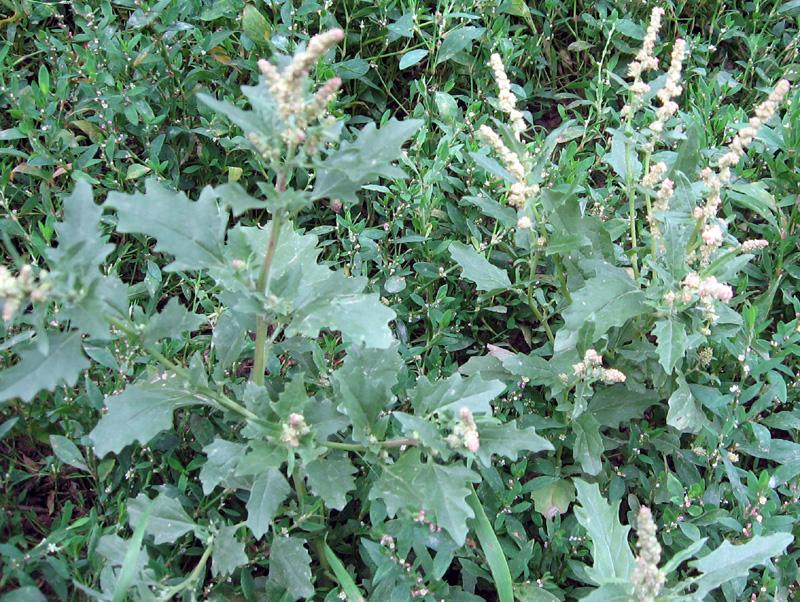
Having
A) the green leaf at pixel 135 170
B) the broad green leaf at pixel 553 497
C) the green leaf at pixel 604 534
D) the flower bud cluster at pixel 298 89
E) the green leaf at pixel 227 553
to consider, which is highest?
the flower bud cluster at pixel 298 89

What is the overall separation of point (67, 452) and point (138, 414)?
0.55 meters

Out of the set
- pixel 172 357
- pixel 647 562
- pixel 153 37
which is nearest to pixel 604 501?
pixel 647 562

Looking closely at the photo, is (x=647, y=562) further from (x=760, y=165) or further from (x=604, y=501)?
(x=760, y=165)

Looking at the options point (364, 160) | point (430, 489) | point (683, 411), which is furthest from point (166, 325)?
point (683, 411)

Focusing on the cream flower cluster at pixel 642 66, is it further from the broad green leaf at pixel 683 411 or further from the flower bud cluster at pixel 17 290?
the flower bud cluster at pixel 17 290

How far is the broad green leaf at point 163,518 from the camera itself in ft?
7.93

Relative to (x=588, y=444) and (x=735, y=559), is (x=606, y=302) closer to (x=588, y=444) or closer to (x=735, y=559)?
(x=588, y=444)

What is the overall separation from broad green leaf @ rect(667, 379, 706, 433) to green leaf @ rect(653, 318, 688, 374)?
29cm

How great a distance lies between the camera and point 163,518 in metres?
2.47

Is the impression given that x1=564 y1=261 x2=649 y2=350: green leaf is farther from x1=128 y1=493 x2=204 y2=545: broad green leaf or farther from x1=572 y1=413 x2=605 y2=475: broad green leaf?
x1=128 y1=493 x2=204 y2=545: broad green leaf

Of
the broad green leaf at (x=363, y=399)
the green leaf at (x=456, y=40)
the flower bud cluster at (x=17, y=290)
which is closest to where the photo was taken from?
the flower bud cluster at (x=17, y=290)

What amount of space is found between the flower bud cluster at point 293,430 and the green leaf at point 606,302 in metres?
0.94

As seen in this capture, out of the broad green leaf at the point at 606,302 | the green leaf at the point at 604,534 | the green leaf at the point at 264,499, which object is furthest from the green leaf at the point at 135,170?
the green leaf at the point at 604,534

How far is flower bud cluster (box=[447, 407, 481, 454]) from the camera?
2.11m
